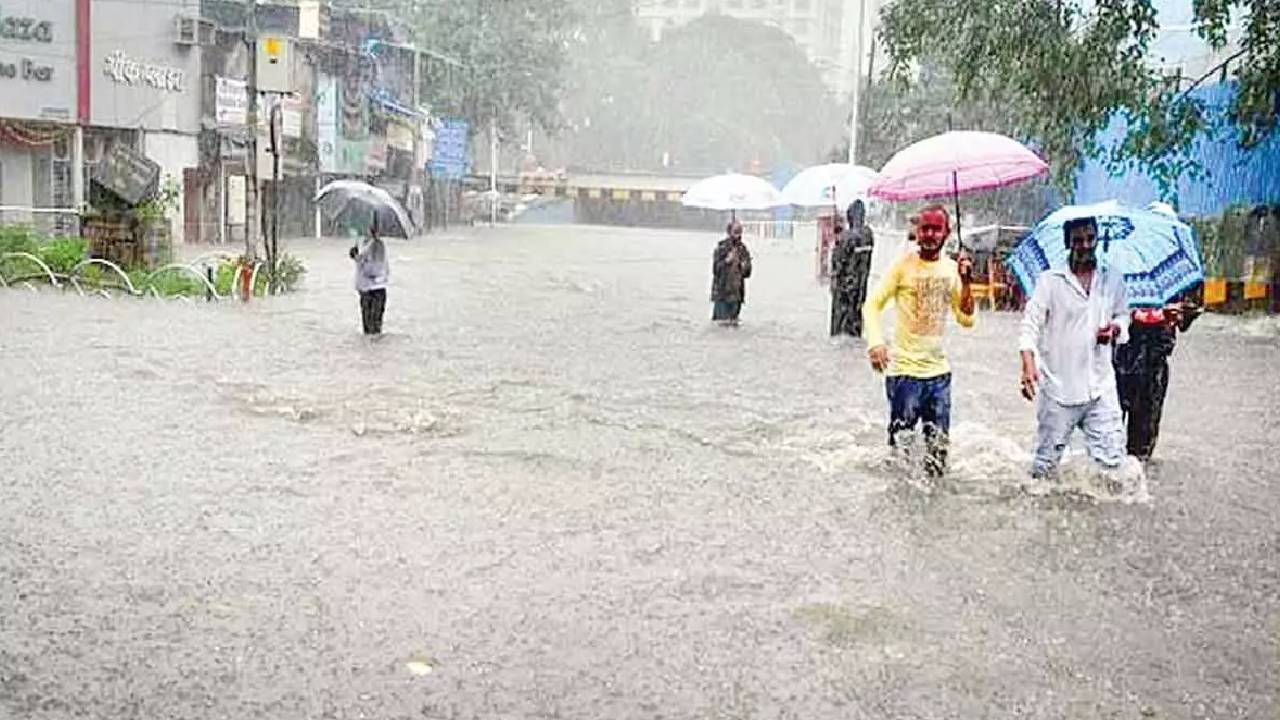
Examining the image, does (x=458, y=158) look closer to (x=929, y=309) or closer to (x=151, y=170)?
(x=151, y=170)

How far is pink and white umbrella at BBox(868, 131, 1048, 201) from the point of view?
9938 millimetres

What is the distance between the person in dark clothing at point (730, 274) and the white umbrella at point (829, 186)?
4.77 meters

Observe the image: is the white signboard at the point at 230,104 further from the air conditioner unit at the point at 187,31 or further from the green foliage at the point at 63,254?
the green foliage at the point at 63,254

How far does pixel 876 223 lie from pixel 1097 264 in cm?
7042

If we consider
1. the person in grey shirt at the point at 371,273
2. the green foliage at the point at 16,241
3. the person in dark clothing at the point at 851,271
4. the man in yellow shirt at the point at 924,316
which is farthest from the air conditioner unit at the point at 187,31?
the man in yellow shirt at the point at 924,316

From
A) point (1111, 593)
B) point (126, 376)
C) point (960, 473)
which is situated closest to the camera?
point (1111, 593)

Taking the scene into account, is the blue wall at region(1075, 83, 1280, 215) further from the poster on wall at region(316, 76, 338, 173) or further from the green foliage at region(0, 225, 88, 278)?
the poster on wall at region(316, 76, 338, 173)

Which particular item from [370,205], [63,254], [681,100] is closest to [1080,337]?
[370,205]

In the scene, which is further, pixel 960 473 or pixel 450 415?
pixel 450 415

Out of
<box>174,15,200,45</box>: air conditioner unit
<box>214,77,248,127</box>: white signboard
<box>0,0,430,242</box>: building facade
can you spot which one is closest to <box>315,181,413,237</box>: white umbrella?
<box>0,0,430,242</box>: building facade

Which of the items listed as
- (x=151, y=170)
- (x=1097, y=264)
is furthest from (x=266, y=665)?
(x=151, y=170)

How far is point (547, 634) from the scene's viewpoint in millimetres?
5582

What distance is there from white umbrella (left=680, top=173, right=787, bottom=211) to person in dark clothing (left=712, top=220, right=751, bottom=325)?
3150 mm

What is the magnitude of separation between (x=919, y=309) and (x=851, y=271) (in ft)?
29.3
